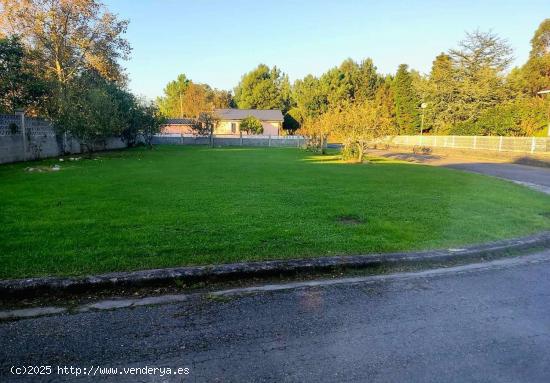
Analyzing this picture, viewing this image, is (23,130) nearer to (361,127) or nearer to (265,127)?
(361,127)

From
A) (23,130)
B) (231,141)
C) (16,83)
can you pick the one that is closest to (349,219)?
(23,130)

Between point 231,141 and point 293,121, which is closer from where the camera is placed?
point 231,141

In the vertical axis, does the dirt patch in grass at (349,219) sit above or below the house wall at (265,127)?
below

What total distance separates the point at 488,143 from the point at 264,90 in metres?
46.7

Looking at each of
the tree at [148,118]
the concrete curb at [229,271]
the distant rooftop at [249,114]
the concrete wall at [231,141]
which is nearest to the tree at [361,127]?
the concrete curb at [229,271]

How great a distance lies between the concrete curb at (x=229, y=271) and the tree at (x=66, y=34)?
26.8 meters

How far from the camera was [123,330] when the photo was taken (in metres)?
2.98

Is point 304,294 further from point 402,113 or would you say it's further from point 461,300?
point 402,113

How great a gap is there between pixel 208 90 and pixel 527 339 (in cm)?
7692

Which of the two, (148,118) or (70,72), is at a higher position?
(70,72)

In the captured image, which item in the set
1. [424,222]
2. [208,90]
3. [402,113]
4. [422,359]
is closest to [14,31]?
[424,222]

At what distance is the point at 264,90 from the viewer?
6919 cm

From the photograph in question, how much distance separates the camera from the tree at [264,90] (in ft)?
227

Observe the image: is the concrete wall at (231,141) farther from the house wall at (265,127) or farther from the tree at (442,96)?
the tree at (442,96)
